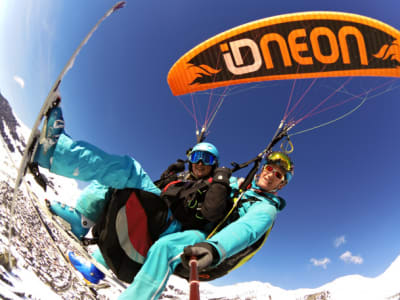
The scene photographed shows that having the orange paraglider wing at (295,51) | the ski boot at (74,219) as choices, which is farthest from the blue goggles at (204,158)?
the orange paraglider wing at (295,51)

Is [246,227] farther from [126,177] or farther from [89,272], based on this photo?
[89,272]

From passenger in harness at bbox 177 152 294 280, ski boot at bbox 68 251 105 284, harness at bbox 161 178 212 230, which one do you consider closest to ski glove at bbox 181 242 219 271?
passenger in harness at bbox 177 152 294 280

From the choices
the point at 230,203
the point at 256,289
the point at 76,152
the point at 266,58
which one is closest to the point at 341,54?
the point at 266,58

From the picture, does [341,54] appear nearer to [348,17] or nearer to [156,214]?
[348,17]

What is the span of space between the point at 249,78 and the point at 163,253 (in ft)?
19.1

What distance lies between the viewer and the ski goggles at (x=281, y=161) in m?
2.91

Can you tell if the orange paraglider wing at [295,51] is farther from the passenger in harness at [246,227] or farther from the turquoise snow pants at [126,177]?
the turquoise snow pants at [126,177]

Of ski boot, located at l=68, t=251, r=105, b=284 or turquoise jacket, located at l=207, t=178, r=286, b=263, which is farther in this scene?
ski boot, located at l=68, t=251, r=105, b=284

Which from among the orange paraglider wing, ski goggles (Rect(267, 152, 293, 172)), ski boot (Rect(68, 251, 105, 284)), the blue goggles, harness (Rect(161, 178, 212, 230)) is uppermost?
the orange paraglider wing

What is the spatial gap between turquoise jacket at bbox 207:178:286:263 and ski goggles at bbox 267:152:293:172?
487 millimetres

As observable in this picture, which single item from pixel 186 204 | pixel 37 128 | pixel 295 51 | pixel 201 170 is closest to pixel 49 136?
pixel 37 128

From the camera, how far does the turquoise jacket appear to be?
1578 mm

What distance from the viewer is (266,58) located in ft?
19.5

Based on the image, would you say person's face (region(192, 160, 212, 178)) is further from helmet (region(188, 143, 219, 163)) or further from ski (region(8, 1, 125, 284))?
ski (region(8, 1, 125, 284))
